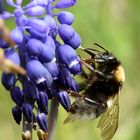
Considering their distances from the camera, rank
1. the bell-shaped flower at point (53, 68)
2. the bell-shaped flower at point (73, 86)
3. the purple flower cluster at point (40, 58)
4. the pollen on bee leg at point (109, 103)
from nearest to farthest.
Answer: the purple flower cluster at point (40, 58)
the bell-shaped flower at point (53, 68)
the bell-shaped flower at point (73, 86)
the pollen on bee leg at point (109, 103)

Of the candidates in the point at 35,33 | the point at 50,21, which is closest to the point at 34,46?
the point at 35,33

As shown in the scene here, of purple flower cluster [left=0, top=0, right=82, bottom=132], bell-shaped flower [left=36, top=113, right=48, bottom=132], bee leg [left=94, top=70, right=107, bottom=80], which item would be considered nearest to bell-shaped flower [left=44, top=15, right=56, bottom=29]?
purple flower cluster [left=0, top=0, right=82, bottom=132]

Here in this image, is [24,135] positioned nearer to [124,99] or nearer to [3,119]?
[3,119]

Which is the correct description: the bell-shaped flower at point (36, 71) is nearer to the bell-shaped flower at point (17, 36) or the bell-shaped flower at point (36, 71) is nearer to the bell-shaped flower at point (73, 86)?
the bell-shaped flower at point (17, 36)

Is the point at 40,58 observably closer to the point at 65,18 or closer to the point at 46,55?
the point at 46,55

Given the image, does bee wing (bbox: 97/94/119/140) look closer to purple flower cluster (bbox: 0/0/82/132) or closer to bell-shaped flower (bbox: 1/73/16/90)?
purple flower cluster (bbox: 0/0/82/132)

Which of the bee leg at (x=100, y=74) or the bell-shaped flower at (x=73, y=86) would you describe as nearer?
the bell-shaped flower at (x=73, y=86)

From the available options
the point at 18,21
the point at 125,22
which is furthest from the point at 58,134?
the point at 18,21

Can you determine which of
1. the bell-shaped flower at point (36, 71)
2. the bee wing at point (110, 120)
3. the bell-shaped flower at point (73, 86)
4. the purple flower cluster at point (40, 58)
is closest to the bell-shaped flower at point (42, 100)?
the purple flower cluster at point (40, 58)
